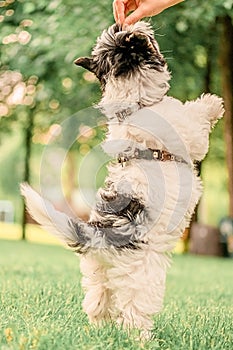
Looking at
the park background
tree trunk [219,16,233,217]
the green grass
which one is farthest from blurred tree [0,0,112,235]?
the green grass

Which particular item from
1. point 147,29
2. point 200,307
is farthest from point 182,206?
point 200,307

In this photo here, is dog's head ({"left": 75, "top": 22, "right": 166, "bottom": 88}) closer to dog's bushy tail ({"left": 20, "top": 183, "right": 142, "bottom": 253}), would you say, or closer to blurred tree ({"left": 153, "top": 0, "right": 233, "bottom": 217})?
dog's bushy tail ({"left": 20, "top": 183, "right": 142, "bottom": 253})

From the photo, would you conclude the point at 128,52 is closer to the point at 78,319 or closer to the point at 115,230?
the point at 115,230

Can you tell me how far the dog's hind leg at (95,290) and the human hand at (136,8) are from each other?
1447mm

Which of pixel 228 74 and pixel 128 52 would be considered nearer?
pixel 128 52

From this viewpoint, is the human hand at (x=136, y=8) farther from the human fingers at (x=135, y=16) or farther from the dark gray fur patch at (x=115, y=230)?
the dark gray fur patch at (x=115, y=230)

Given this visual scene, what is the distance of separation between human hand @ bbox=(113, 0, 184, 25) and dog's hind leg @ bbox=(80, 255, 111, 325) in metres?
1.45

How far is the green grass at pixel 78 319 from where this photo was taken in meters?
3.89

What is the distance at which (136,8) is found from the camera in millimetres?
5074

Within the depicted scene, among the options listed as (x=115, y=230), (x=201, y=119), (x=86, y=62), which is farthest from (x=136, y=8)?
(x=115, y=230)

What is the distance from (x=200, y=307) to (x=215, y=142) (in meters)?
13.9

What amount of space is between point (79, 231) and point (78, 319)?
0.91 metres

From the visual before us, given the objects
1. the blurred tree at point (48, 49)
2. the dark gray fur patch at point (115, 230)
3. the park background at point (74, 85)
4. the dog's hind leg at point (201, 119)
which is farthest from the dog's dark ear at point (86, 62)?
the blurred tree at point (48, 49)

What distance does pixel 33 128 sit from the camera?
770 inches
